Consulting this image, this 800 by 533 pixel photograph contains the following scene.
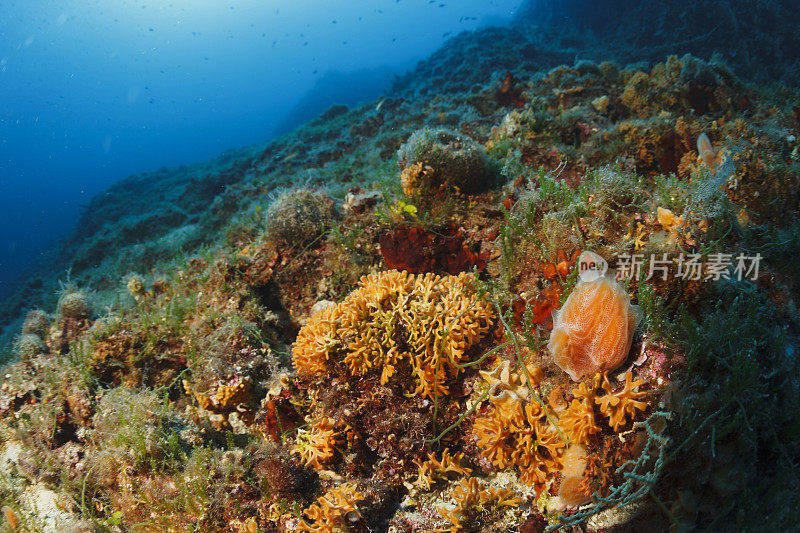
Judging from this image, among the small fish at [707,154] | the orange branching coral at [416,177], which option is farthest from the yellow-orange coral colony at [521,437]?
the small fish at [707,154]

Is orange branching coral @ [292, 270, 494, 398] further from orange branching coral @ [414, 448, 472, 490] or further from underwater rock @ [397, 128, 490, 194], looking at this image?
underwater rock @ [397, 128, 490, 194]

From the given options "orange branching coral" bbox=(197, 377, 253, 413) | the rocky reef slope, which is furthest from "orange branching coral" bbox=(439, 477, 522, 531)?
"orange branching coral" bbox=(197, 377, 253, 413)

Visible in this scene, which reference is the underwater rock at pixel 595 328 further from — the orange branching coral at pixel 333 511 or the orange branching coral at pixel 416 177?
the orange branching coral at pixel 416 177

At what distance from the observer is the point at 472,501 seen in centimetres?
265

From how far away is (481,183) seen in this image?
19.0 ft

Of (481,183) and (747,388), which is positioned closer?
(747,388)

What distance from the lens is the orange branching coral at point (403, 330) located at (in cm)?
329

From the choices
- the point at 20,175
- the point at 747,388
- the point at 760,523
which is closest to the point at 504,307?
the point at 747,388

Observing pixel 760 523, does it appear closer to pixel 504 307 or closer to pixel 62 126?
pixel 504 307

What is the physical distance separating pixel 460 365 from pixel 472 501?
1.01m

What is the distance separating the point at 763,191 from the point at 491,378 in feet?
13.4

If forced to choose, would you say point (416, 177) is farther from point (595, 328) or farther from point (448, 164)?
point (595, 328)

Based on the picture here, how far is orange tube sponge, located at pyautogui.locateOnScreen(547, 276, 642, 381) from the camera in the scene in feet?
7.95

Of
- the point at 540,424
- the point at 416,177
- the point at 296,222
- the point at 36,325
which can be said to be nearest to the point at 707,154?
the point at 416,177
